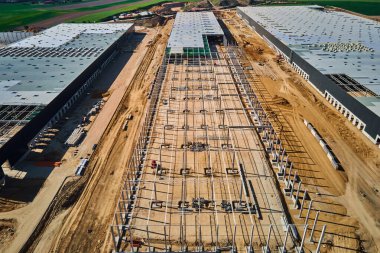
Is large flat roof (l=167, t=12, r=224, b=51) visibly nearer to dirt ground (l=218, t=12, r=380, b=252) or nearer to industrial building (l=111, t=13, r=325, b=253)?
industrial building (l=111, t=13, r=325, b=253)

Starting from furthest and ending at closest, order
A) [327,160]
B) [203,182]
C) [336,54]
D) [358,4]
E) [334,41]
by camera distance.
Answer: [358,4]
[334,41]
[336,54]
[327,160]
[203,182]

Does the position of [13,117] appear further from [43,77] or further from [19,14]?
[19,14]

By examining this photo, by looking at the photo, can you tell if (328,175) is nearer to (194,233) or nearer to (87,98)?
(194,233)

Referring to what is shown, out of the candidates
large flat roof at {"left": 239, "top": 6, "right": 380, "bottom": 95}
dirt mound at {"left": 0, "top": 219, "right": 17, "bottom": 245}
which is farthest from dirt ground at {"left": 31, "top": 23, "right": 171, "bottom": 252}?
large flat roof at {"left": 239, "top": 6, "right": 380, "bottom": 95}

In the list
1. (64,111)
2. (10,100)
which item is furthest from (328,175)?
(10,100)

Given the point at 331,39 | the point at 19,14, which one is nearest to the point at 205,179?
the point at 331,39

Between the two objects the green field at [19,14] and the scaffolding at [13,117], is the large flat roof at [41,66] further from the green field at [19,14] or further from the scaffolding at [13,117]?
A: the green field at [19,14]

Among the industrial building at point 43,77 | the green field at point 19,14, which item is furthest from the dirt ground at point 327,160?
the green field at point 19,14
